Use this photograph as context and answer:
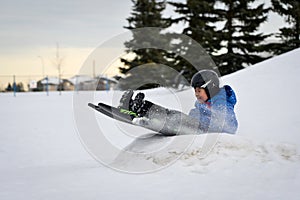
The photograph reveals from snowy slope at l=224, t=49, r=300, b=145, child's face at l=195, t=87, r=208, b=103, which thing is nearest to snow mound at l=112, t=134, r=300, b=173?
child's face at l=195, t=87, r=208, b=103

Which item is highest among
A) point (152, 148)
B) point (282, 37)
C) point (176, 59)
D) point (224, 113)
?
point (282, 37)

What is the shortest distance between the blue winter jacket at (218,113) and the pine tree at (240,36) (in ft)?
61.5

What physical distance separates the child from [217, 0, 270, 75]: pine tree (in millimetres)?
18718

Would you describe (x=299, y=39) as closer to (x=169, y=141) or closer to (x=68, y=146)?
(x=68, y=146)

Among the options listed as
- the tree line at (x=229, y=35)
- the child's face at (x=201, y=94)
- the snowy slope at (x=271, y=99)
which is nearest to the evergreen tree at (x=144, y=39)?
the tree line at (x=229, y=35)

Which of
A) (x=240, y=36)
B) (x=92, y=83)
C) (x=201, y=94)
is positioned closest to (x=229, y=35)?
(x=240, y=36)

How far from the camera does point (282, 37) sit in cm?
2362

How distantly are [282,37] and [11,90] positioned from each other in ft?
68.7

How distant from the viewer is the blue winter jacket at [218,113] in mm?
4336

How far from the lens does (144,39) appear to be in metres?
Result: 23.9

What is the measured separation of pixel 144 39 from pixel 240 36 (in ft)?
23.0

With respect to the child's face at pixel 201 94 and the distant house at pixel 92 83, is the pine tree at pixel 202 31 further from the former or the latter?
the child's face at pixel 201 94

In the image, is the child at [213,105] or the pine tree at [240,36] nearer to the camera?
the child at [213,105]

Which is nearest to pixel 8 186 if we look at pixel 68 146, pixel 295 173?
pixel 295 173
